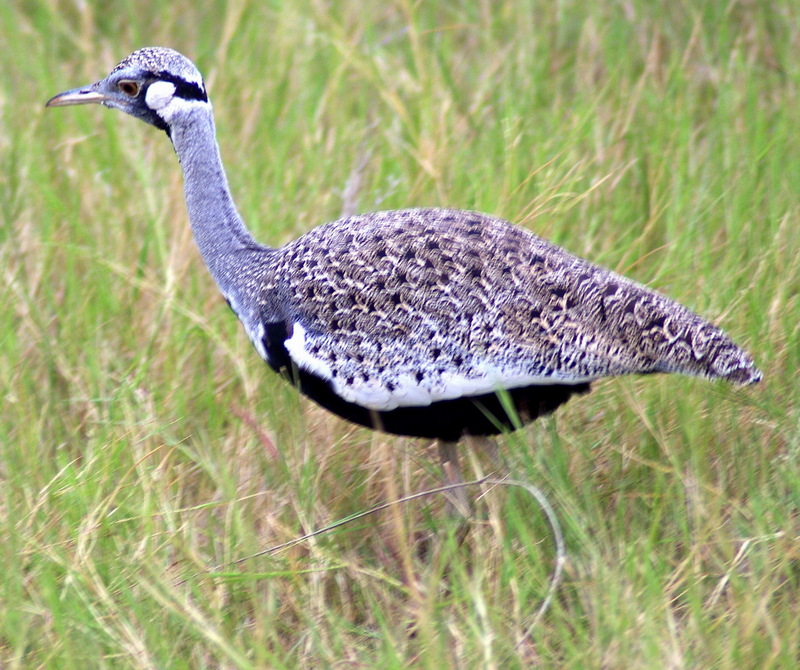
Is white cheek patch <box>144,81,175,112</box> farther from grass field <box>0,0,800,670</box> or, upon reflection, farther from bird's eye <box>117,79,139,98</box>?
grass field <box>0,0,800,670</box>

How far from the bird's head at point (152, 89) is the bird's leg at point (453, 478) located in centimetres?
132

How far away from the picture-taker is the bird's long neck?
3.45 meters

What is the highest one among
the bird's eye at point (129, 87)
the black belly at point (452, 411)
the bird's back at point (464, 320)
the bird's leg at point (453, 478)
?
the bird's eye at point (129, 87)

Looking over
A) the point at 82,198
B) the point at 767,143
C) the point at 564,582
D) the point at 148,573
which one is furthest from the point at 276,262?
the point at 767,143

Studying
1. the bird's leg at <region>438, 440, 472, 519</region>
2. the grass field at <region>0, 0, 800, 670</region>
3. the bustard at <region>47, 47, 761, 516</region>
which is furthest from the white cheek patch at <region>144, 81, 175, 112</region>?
the bird's leg at <region>438, 440, 472, 519</region>

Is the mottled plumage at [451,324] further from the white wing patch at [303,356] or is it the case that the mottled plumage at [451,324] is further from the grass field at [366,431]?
the grass field at [366,431]

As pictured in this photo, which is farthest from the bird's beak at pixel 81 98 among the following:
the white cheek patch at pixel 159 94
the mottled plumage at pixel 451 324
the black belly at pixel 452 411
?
the black belly at pixel 452 411

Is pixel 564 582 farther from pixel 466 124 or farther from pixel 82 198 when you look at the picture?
pixel 82 198

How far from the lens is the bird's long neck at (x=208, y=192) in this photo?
136 inches

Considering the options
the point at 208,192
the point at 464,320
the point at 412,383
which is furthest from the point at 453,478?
the point at 208,192

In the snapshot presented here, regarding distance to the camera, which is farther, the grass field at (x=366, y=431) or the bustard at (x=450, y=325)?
the bustard at (x=450, y=325)

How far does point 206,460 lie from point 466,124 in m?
2.16

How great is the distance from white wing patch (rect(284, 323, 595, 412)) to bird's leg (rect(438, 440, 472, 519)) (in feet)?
1.13

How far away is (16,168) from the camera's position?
184 inches
